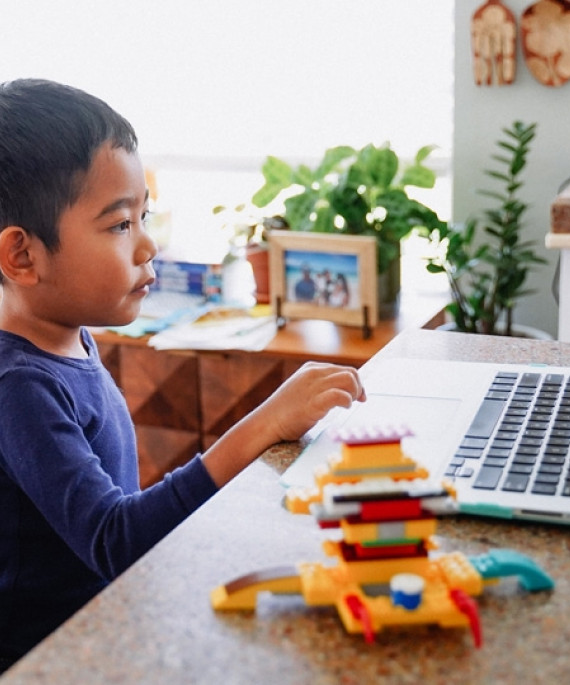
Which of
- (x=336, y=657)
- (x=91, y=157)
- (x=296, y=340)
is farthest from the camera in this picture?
(x=296, y=340)

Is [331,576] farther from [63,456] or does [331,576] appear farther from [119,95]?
[119,95]

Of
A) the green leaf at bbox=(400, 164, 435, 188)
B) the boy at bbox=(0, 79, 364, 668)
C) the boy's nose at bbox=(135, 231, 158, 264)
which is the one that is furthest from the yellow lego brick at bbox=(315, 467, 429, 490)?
the green leaf at bbox=(400, 164, 435, 188)

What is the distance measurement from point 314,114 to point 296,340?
2.42ft

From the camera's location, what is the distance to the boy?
98cm

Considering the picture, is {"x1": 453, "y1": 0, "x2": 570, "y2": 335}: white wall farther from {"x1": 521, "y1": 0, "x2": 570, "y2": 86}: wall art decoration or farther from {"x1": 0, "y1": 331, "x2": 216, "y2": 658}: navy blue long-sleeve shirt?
{"x1": 0, "y1": 331, "x2": 216, "y2": 658}: navy blue long-sleeve shirt

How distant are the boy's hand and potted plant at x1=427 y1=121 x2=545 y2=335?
1.34m

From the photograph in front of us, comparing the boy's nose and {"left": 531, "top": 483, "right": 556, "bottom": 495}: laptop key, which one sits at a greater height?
the boy's nose

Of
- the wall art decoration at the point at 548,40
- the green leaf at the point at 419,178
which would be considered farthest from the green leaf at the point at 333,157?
the wall art decoration at the point at 548,40

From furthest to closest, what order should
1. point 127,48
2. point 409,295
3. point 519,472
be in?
point 127,48 < point 409,295 < point 519,472

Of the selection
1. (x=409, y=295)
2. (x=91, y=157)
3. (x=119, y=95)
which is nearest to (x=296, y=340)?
(x=409, y=295)

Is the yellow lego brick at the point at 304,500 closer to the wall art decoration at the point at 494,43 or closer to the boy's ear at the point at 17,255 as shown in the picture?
the boy's ear at the point at 17,255

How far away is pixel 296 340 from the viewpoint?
2334 millimetres

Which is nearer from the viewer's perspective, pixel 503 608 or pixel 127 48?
pixel 503 608

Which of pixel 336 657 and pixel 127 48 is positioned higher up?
pixel 127 48
